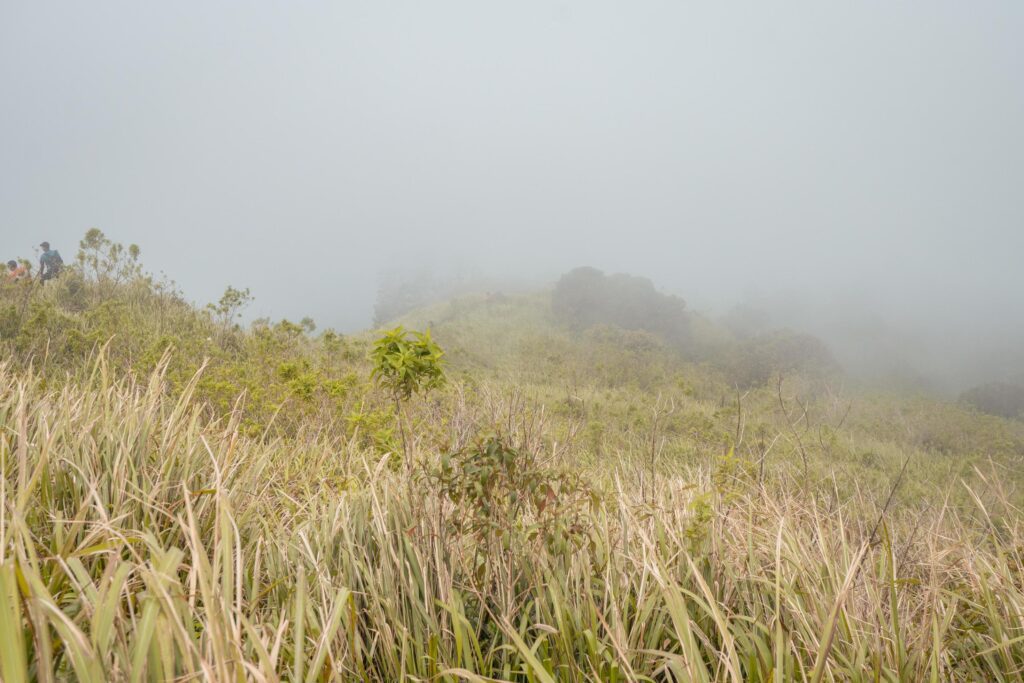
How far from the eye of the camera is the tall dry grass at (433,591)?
144 centimetres

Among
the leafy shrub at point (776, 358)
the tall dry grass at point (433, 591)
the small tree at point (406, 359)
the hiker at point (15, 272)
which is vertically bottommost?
the leafy shrub at point (776, 358)

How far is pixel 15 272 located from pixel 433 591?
1358cm

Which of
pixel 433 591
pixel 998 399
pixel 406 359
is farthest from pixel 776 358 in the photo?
pixel 433 591

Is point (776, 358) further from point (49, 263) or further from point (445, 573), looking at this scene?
point (49, 263)

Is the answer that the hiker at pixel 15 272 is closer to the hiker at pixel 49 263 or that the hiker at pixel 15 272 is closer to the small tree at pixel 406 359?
the hiker at pixel 49 263

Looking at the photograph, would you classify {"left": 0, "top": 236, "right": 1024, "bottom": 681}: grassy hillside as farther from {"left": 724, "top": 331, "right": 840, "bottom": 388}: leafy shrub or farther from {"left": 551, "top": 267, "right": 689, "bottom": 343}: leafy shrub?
{"left": 551, "top": 267, "right": 689, "bottom": 343}: leafy shrub

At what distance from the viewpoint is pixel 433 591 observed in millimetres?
2311

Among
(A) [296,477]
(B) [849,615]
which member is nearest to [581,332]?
(A) [296,477]

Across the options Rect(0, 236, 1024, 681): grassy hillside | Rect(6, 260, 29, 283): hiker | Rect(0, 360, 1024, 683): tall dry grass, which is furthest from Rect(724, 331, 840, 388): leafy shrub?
Rect(6, 260, 29, 283): hiker

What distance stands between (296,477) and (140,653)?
3.29m

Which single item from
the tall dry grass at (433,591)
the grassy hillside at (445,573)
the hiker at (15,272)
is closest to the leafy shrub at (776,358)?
the grassy hillside at (445,573)

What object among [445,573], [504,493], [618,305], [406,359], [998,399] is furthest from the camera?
[618,305]

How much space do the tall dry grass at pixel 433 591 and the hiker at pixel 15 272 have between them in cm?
969

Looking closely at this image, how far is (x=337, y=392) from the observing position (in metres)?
6.50
